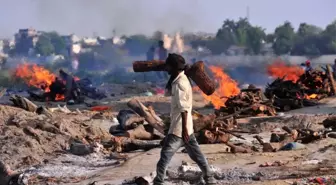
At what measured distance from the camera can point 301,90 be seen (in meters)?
22.8

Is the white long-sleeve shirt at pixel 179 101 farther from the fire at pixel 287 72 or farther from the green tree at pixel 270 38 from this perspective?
the green tree at pixel 270 38

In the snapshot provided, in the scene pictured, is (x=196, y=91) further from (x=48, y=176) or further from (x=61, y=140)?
(x=48, y=176)

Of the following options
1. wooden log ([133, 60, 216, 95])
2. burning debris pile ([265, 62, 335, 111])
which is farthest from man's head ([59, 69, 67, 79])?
wooden log ([133, 60, 216, 95])

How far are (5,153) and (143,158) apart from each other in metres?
2.53

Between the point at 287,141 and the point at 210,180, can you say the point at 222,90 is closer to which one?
the point at 287,141

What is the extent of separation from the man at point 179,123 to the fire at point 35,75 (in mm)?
29812

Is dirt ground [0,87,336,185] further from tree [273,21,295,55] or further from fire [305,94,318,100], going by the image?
tree [273,21,295,55]

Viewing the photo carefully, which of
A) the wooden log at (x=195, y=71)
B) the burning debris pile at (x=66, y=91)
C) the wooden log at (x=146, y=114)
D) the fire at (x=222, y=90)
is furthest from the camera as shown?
the burning debris pile at (x=66, y=91)

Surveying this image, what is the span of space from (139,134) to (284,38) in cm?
4526

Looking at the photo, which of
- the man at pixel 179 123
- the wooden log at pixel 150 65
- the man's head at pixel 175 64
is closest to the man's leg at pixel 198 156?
the man at pixel 179 123

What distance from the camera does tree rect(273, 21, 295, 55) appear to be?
54737mm

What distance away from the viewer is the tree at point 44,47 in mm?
78562

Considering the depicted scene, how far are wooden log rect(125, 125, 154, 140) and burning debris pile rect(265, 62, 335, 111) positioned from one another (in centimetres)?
820

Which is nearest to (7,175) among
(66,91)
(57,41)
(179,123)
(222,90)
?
(179,123)
